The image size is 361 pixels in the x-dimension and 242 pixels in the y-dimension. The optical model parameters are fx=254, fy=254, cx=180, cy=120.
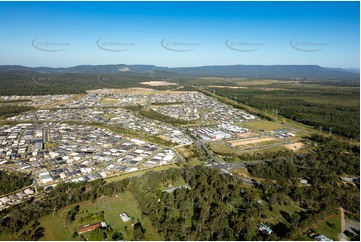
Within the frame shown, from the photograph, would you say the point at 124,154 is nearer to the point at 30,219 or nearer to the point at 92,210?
the point at 92,210

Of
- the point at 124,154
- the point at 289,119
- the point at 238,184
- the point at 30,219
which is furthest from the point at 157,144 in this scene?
Answer: the point at 289,119

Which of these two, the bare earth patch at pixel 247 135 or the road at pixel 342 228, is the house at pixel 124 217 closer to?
the road at pixel 342 228

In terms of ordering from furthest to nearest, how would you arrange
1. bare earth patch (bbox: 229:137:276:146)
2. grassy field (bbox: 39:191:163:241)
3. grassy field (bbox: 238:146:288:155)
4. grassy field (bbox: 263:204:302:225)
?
bare earth patch (bbox: 229:137:276:146) → grassy field (bbox: 238:146:288:155) → grassy field (bbox: 263:204:302:225) → grassy field (bbox: 39:191:163:241)

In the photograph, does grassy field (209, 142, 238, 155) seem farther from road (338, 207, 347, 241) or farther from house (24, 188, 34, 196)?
house (24, 188, 34, 196)

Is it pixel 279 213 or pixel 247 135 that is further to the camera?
pixel 247 135

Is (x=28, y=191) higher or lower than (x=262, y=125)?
higher

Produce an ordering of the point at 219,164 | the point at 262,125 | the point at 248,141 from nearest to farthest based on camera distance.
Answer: the point at 219,164 < the point at 248,141 < the point at 262,125

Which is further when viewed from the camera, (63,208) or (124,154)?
(124,154)

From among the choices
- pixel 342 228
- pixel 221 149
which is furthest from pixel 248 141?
pixel 342 228

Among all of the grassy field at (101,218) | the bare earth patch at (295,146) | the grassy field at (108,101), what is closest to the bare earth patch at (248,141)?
the bare earth patch at (295,146)

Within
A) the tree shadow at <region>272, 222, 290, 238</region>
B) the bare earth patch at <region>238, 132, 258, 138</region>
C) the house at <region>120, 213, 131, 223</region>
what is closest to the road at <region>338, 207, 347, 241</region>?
the tree shadow at <region>272, 222, 290, 238</region>

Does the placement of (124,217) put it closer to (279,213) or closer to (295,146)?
(279,213)
